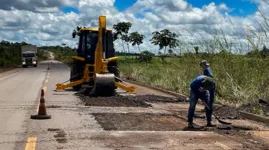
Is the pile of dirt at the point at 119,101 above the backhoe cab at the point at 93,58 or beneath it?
beneath

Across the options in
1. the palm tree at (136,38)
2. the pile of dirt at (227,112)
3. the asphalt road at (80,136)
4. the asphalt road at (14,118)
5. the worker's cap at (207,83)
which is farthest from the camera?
the palm tree at (136,38)

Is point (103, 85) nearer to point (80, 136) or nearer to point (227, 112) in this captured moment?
point (227, 112)

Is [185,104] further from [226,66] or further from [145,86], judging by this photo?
[145,86]

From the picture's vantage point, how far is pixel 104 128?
9.77 m

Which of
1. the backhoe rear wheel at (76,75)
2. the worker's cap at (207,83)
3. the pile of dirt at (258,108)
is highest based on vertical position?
the worker's cap at (207,83)

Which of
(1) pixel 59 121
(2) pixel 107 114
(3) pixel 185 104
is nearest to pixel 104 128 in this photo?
(1) pixel 59 121

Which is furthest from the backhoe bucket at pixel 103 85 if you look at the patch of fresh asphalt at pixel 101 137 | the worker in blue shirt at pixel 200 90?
the worker in blue shirt at pixel 200 90

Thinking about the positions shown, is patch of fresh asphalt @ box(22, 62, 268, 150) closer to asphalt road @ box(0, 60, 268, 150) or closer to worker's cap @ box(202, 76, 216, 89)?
asphalt road @ box(0, 60, 268, 150)

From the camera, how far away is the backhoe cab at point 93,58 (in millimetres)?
18266

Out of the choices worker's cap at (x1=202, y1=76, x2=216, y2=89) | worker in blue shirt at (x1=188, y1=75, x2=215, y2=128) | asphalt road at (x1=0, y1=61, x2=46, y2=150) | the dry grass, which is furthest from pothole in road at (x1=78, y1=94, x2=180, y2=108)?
worker's cap at (x1=202, y1=76, x2=216, y2=89)

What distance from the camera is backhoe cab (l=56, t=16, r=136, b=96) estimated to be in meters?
18.3

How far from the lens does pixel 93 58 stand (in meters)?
19.9

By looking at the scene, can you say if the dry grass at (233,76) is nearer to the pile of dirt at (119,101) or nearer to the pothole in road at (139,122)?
the pile of dirt at (119,101)

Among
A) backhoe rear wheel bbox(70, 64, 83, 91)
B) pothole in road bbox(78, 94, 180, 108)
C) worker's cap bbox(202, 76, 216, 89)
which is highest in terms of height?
worker's cap bbox(202, 76, 216, 89)
